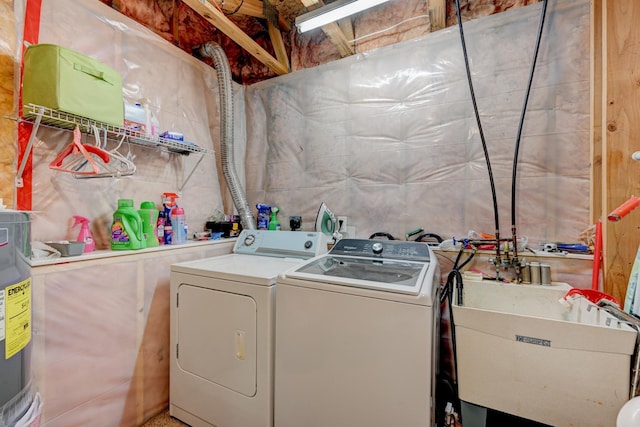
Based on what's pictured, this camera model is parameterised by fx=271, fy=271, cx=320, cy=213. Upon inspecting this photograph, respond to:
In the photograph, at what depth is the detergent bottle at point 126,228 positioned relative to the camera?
1.64m

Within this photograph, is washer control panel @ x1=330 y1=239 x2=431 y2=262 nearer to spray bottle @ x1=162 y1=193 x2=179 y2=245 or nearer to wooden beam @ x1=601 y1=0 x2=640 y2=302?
wooden beam @ x1=601 y1=0 x2=640 y2=302

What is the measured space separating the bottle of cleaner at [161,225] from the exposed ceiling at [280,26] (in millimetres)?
1411

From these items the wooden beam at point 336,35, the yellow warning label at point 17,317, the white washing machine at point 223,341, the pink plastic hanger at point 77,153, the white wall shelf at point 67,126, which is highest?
the wooden beam at point 336,35

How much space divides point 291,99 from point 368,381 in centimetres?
237

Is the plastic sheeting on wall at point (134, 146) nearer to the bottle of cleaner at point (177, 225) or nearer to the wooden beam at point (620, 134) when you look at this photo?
the bottle of cleaner at point (177, 225)

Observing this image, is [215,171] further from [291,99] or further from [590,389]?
[590,389]

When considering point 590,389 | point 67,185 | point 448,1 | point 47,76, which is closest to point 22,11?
point 47,76

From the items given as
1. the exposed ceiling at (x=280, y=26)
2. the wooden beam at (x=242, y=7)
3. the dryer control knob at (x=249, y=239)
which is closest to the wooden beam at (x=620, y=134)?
the exposed ceiling at (x=280, y=26)

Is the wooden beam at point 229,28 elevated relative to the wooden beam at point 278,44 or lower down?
lower down

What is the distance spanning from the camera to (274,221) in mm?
2551

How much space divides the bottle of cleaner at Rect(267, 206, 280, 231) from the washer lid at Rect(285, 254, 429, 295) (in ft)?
2.94

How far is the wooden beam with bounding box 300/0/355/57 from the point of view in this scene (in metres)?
2.00

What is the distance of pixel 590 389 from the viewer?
1026mm

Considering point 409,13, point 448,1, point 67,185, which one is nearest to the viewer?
point 67,185
